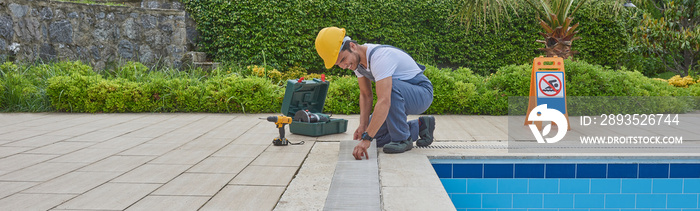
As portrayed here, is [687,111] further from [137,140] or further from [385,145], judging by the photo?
[137,140]

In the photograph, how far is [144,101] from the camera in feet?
20.5

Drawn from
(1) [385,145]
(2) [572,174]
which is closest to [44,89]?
(1) [385,145]

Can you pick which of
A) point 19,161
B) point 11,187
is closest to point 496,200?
point 11,187

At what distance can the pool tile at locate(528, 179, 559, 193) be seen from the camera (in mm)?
2998

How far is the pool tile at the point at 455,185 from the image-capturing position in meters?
2.99

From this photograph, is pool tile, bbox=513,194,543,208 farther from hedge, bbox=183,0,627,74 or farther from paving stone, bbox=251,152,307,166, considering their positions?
hedge, bbox=183,0,627,74

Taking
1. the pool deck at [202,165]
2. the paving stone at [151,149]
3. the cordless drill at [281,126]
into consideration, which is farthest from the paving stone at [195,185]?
the cordless drill at [281,126]

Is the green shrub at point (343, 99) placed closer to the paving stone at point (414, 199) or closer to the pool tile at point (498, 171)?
the pool tile at point (498, 171)

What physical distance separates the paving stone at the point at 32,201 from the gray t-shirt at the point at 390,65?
1.82 m

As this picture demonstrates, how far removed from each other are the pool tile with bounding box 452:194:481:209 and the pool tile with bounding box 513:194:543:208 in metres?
0.23

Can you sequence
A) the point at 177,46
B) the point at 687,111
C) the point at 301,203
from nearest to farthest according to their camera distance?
the point at 301,203
the point at 687,111
the point at 177,46

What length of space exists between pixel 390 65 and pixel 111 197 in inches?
68.2

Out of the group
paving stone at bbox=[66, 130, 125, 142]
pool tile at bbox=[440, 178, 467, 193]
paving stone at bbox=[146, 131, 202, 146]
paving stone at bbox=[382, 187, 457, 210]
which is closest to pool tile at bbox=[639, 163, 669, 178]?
pool tile at bbox=[440, 178, 467, 193]

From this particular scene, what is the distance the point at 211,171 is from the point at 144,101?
3772mm
